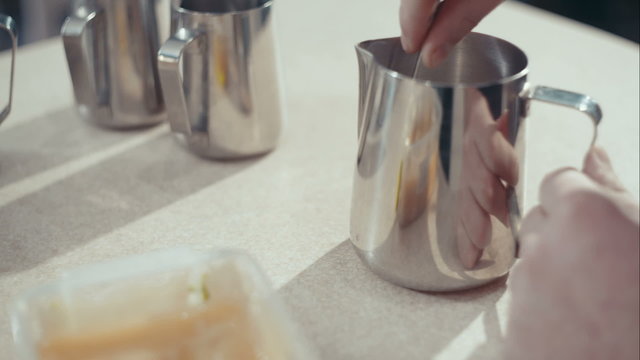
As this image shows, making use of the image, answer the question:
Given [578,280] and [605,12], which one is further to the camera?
[605,12]

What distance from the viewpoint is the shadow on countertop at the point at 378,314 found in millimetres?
577

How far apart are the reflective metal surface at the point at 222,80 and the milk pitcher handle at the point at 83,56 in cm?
10

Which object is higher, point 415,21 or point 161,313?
point 415,21

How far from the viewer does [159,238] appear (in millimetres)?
702

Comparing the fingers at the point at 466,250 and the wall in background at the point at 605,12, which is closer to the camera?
the fingers at the point at 466,250

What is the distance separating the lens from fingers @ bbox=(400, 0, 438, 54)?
2.02ft

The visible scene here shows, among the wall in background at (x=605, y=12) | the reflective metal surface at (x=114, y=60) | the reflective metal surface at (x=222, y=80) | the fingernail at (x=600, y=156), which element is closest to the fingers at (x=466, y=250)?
the fingernail at (x=600, y=156)

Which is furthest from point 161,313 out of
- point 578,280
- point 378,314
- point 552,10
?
point 552,10

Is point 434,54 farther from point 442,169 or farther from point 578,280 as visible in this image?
point 578,280

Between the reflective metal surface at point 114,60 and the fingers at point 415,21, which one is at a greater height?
the fingers at point 415,21

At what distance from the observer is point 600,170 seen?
22.3 inches

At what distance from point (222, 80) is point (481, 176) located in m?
0.30

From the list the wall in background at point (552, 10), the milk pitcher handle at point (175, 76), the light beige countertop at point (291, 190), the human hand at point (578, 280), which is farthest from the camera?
the wall in background at point (552, 10)

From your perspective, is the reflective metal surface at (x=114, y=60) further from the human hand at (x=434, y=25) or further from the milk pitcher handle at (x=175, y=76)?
the human hand at (x=434, y=25)
